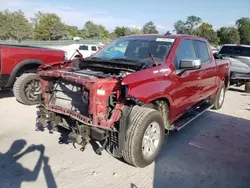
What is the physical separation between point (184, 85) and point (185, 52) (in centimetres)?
64

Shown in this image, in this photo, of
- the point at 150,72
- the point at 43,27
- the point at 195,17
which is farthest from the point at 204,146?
the point at 195,17

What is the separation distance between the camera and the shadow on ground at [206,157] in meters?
3.31

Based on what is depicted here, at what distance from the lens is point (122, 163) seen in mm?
3680

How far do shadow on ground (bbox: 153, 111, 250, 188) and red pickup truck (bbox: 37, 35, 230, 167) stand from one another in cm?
36

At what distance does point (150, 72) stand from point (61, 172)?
73.0 inches

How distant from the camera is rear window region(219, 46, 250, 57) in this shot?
1048cm

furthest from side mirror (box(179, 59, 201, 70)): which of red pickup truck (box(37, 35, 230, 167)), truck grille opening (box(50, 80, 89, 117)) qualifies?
truck grille opening (box(50, 80, 89, 117))

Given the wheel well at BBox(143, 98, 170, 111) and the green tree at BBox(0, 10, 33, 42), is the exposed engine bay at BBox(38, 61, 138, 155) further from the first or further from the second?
the green tree at BBox(0, 10, 33, 42)

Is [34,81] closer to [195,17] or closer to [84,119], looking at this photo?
[84,119]

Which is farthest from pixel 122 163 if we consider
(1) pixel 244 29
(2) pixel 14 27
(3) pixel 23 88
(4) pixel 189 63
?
(1) pixel 244 29

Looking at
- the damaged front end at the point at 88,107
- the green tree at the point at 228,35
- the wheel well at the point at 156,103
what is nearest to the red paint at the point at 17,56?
the damaged front end at the point at 88,107

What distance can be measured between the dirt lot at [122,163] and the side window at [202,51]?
59.1 inches

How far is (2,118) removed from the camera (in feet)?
17.7

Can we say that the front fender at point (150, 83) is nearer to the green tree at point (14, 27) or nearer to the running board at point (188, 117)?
the running board at point (188, 117)
